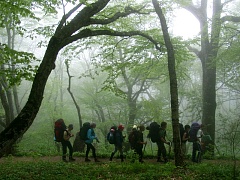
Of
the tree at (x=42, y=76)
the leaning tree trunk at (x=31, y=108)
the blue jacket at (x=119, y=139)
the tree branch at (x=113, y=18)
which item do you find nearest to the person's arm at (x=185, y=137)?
the blue jacket at (x=119, y=139)

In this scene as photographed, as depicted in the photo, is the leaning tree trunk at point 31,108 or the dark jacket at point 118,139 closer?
the leaning tree trunk at point 31,108

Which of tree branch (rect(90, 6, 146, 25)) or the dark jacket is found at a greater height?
tree branch (rect(90, 6, 146, 25))

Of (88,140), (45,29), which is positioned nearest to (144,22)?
(45,29)

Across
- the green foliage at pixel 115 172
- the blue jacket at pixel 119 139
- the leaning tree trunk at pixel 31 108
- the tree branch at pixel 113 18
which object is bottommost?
the green foliage at pixel 115 172

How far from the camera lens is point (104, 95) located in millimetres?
22078

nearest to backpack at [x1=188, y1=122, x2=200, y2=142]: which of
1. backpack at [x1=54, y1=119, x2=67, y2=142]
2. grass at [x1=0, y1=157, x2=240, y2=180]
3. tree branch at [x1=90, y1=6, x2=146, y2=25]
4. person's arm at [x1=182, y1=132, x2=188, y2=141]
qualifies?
person's arm at [x1=182, y1=132, x2=188, y2=141]

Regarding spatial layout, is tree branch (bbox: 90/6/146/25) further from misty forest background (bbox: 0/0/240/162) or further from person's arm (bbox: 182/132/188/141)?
person's arm (bbox: 182/132/188/141)

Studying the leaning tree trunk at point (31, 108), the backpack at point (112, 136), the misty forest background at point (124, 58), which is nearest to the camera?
the leaning tree trunk at point (31, 108)

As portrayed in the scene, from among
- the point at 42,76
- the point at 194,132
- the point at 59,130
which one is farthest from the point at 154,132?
the point at 42,76

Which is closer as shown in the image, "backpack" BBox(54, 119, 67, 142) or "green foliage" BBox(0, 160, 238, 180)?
"green foliage" BBox(0, 160, 238, 180)

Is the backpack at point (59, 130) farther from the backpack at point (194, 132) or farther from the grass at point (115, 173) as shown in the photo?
the backpack at point (194, 132)

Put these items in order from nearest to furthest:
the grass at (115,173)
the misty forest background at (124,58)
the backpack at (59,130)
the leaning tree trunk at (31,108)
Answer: the leaning tree trunk at (31,108) → the grass at (115,173) → the misty forest background at (124,58) → the backpack at (59,130)

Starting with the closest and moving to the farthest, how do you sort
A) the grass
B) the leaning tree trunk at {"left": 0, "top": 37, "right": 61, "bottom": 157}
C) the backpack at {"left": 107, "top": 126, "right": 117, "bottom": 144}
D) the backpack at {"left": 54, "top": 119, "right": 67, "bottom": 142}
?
the leaning tree trunk at {"left": 0, "top": 37, "right": 61, "bottom": 157}
the grass
the backpack at {"left": 54, "top": 119, "right": 67, "bottom": 142}
the backpack at {"left": 107, "top": 126, "right": 117, "bottom": 144}

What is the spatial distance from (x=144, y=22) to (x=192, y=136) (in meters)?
8.96
